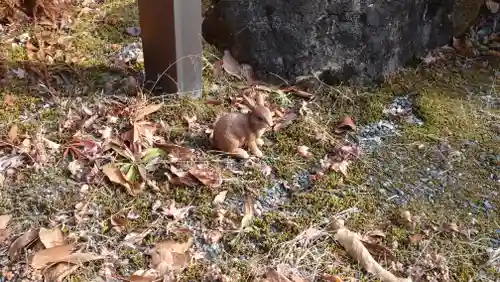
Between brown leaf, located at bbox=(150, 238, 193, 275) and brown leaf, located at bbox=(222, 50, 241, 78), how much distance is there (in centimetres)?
110

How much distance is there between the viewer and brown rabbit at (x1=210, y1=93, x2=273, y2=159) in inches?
84.6

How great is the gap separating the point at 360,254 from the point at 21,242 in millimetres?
1247

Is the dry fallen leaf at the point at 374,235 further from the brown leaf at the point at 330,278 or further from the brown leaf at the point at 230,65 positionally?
the brown leaf at the point at 230,65

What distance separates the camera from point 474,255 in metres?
2.04

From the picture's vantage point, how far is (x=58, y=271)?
6.16ft

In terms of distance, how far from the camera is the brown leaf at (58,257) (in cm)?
189

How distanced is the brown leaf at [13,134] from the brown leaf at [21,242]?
562 millimetres

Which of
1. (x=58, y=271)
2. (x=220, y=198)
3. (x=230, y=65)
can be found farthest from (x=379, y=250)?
(x=230, y=65)

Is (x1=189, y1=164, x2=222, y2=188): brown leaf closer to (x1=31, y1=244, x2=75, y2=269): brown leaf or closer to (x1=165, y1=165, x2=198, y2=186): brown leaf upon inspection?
(x1=165, y1=165, x2=198, y2=186): brown leaf

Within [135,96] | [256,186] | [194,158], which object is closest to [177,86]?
[135,96]

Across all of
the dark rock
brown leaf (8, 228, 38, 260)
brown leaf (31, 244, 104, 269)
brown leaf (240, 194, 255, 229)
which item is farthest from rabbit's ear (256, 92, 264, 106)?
brown leaf (8, 228, 38, 260)

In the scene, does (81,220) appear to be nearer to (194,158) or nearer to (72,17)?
(194,158)

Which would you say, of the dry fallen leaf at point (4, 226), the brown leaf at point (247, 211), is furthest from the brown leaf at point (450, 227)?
the dry fallen leaf at point (4, 226)

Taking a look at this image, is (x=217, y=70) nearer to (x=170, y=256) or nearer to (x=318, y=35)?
(x=318, y=35)
